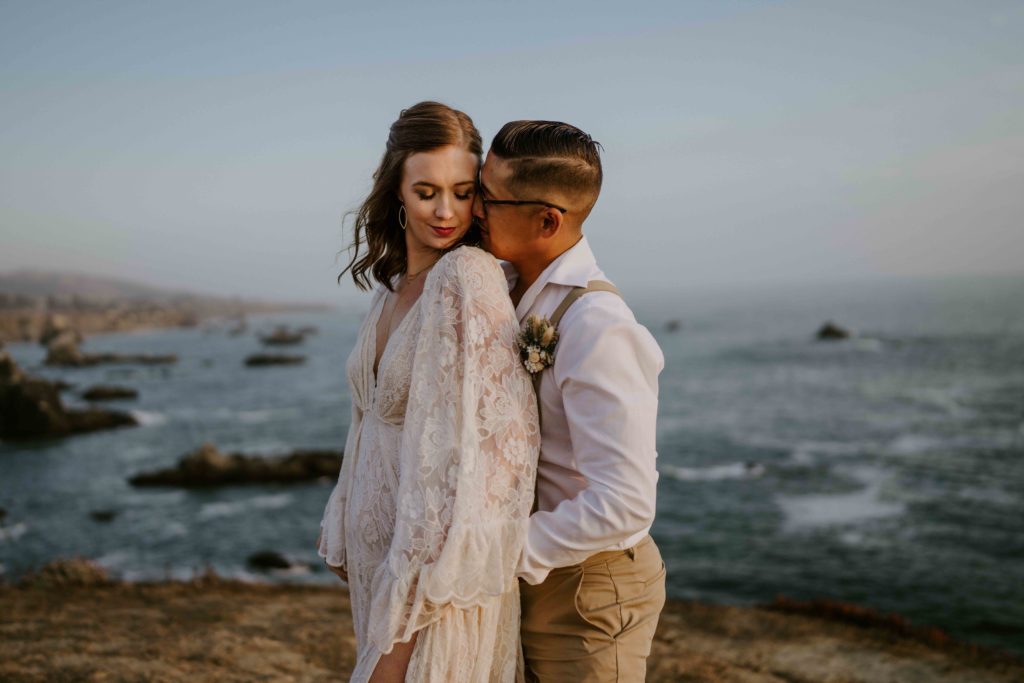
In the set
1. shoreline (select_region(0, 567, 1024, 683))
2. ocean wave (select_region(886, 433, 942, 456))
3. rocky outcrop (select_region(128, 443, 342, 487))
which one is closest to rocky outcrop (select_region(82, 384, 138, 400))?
rocky outcrop (select_region(128, 443, 342, 487))

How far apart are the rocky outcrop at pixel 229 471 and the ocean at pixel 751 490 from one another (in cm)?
87

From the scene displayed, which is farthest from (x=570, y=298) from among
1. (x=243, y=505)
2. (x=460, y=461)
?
(x=243, y=505)

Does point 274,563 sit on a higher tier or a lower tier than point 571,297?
lower

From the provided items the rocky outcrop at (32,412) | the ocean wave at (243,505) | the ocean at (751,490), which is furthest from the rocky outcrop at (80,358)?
the ocean wave at (243,505)

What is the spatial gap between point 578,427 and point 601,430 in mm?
70

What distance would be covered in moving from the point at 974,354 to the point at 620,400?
82.4m

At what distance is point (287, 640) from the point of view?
23.5 feet

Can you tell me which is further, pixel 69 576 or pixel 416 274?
pixel 69 576

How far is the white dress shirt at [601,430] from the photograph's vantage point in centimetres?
204

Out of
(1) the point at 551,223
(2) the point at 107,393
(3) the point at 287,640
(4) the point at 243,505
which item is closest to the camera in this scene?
(1) the point at 551,223

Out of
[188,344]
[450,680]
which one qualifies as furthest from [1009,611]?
[188,344]

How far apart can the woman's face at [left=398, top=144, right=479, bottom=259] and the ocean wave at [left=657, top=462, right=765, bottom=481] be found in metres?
26.9

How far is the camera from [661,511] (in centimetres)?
2391

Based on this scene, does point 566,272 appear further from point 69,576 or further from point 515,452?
point 69,576
